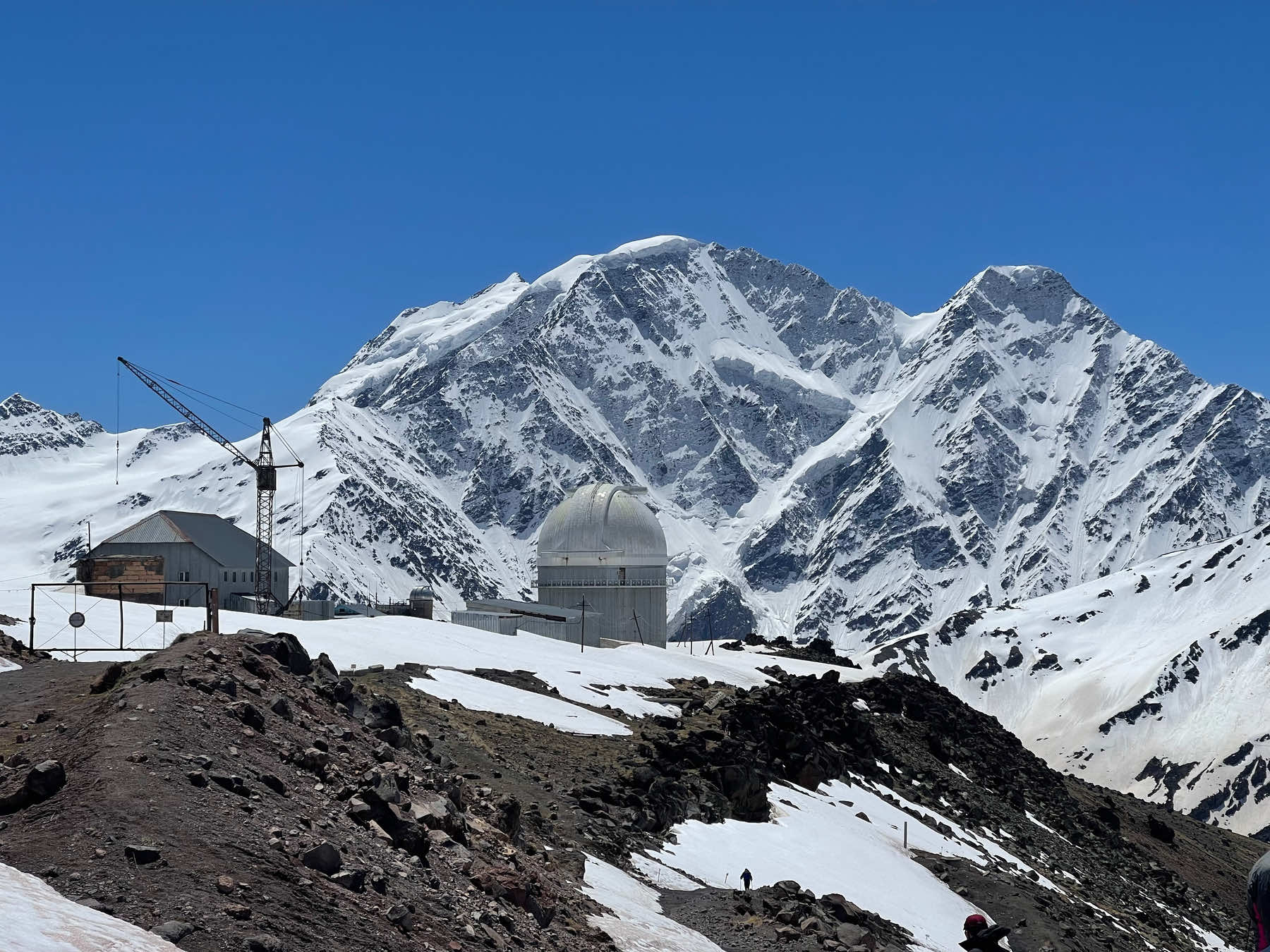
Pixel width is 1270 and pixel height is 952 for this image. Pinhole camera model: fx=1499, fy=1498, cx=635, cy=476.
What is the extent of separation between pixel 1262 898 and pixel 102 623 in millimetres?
47603

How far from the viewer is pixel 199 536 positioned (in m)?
85.4

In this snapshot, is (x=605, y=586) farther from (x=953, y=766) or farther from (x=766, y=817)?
(x=766, y=817)

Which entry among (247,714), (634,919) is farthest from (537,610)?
(247,714)

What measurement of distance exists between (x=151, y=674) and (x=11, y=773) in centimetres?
373

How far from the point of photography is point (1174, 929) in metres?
59.7

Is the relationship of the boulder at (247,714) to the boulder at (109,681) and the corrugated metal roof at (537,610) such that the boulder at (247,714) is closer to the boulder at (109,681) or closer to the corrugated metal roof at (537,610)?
the boulder at (109,681)

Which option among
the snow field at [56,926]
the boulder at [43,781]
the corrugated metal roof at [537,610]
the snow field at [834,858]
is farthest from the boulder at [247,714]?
the corrugated metal roof at [537,610]

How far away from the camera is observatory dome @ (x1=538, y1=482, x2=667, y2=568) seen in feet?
328

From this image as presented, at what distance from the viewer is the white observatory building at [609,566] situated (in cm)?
9862

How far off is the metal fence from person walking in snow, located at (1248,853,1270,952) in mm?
29211

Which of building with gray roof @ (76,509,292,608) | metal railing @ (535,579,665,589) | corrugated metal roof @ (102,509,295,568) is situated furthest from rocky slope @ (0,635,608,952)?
metal railing @ (535,579,665,589)

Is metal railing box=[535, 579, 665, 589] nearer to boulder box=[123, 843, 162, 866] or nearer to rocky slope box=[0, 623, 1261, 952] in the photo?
rocky slope box=[0, 623, 1261, 952]

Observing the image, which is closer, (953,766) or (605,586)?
(953,766)

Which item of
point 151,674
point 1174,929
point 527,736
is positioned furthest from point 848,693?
point 151,674
